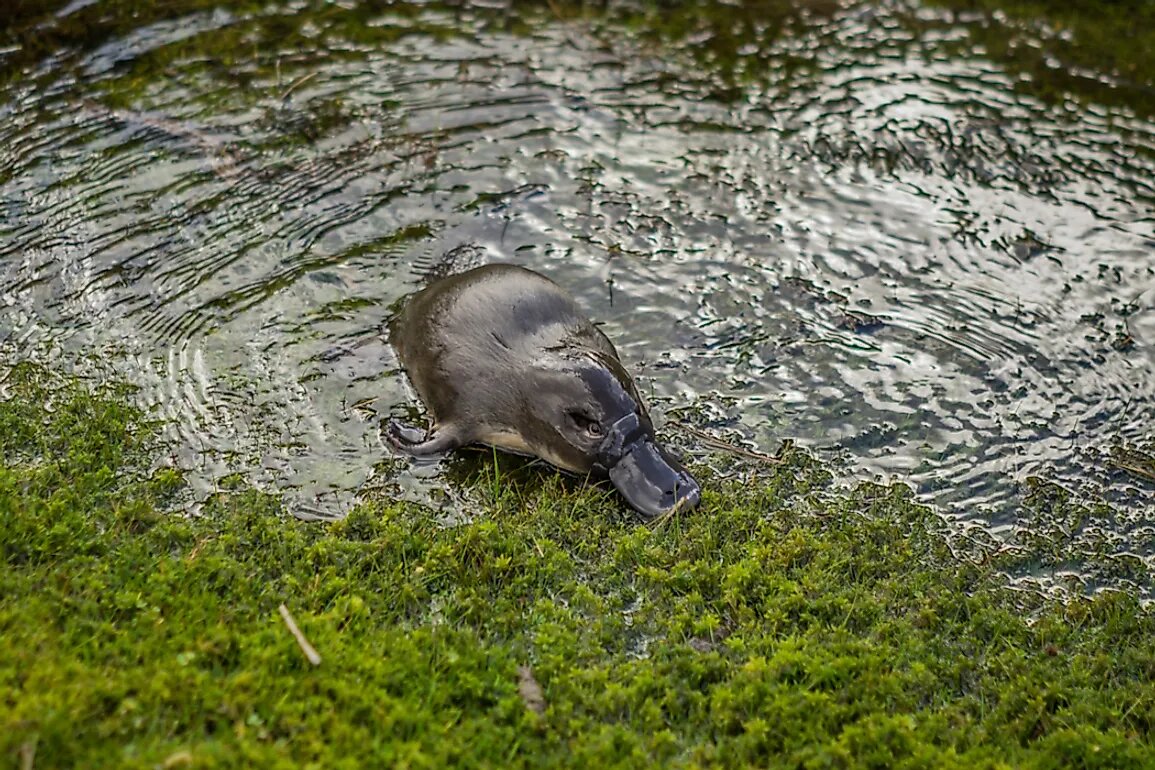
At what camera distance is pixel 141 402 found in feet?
18.1

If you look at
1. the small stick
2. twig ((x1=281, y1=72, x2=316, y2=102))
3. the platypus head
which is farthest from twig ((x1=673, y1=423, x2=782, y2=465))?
twig ((x1=281, y1=72, x2=316, y2=102))

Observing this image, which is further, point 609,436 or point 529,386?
point 529,386

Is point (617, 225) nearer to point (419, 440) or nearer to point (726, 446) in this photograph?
point (726, 446)

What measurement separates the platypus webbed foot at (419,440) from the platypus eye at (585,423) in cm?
64

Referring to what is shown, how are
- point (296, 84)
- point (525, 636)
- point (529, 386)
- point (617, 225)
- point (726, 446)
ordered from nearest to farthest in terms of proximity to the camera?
1. point (525, 636)
2. point (529, 386)
3. point (726, 446)
4. point (617, 225)
5. point (296, 84)

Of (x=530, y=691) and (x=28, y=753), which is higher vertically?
(x=28, y=753)

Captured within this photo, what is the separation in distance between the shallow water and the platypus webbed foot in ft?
0.30

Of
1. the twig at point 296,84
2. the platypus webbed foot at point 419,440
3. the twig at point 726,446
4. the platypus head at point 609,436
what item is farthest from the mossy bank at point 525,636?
the twig at point 296,84

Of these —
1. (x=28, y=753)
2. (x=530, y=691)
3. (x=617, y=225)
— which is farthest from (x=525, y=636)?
(x=617, y=225)

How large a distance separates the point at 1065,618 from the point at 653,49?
20.5 feet

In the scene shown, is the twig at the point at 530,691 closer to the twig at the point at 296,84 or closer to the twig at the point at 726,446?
the twig at the point at 726,446

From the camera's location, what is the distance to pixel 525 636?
442cm

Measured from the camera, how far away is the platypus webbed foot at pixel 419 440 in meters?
5.33

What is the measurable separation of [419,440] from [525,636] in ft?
4.42
